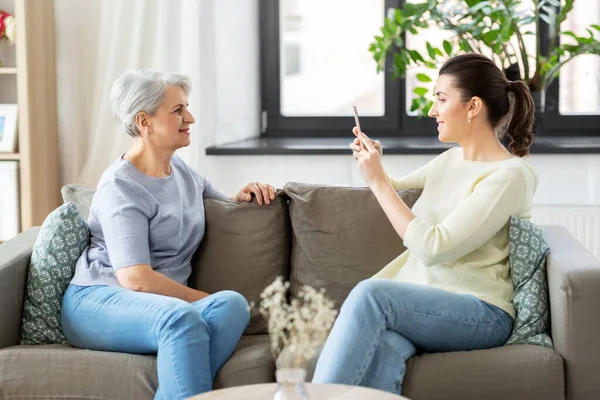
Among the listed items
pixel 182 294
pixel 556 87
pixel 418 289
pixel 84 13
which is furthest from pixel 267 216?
pixel 556 87

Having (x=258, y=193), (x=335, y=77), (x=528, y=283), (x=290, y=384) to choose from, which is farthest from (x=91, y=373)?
(x=335, y=77)

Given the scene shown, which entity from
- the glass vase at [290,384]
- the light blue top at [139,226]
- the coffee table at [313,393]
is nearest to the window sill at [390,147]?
the light blue top at [139,226]

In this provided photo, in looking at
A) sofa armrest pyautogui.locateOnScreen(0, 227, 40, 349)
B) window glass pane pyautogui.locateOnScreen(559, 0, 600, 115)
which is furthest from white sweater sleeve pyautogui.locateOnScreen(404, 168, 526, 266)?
window glass pane pyautogui.locateOnScreen(559, 0, 600, 115)

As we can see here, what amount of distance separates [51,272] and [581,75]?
2.50 meters

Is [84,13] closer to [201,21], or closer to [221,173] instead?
[201,21]

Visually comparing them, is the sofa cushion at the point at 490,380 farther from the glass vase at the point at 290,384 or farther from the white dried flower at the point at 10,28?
the white dried flower at the point at 10,28

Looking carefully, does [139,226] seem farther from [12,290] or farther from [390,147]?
[390,147]

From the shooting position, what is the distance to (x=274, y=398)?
1.63m

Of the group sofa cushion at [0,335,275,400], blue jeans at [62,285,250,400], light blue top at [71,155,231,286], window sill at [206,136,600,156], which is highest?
window sill at [206,136,600,156]

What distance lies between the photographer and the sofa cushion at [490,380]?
2.25 m

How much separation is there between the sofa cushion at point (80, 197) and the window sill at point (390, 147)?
0.91 m

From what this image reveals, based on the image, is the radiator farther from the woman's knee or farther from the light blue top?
the woman's knee

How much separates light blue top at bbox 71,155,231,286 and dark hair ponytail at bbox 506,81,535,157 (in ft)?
2.96

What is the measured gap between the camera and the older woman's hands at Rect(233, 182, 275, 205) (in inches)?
110
